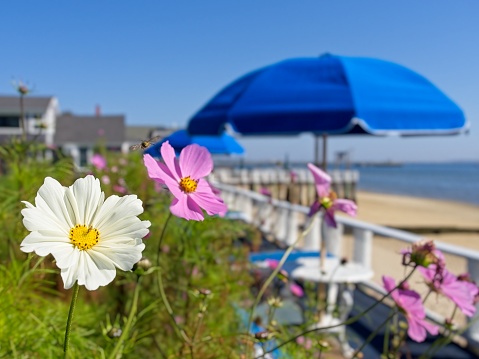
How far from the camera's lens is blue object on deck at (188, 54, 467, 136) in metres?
3.04

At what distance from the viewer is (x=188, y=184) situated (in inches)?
32.3

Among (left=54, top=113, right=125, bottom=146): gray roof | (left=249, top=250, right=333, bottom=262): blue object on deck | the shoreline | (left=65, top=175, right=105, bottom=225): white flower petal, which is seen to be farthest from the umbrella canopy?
(left=54, top=113, right=125, bottom=146): gray roof

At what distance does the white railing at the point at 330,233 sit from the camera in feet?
11.7

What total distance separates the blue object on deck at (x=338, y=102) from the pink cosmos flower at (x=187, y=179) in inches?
87.9

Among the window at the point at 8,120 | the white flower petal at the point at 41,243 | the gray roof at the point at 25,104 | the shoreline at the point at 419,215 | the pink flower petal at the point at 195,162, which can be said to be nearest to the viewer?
the white flower petal at the point at 41,243

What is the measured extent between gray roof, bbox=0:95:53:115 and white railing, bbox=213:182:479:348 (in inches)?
1022

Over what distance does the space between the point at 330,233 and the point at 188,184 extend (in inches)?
206

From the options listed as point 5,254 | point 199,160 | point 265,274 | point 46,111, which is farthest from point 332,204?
point 46,111

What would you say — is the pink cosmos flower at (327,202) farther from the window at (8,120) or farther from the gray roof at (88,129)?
the window at (8,120)

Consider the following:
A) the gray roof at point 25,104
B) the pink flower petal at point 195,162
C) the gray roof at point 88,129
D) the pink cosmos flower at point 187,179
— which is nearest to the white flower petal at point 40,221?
the pink cosmos flower at point 187,179

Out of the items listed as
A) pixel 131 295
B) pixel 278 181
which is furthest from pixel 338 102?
pixel 278 181

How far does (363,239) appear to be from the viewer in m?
4.91

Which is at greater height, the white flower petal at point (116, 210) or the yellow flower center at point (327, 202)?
the white flower petal at point (116, 210)

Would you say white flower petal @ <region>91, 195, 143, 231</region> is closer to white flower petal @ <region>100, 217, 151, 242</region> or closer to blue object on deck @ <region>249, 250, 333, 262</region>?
white flower petal @ <region>100, 217, 151, 242</region>
